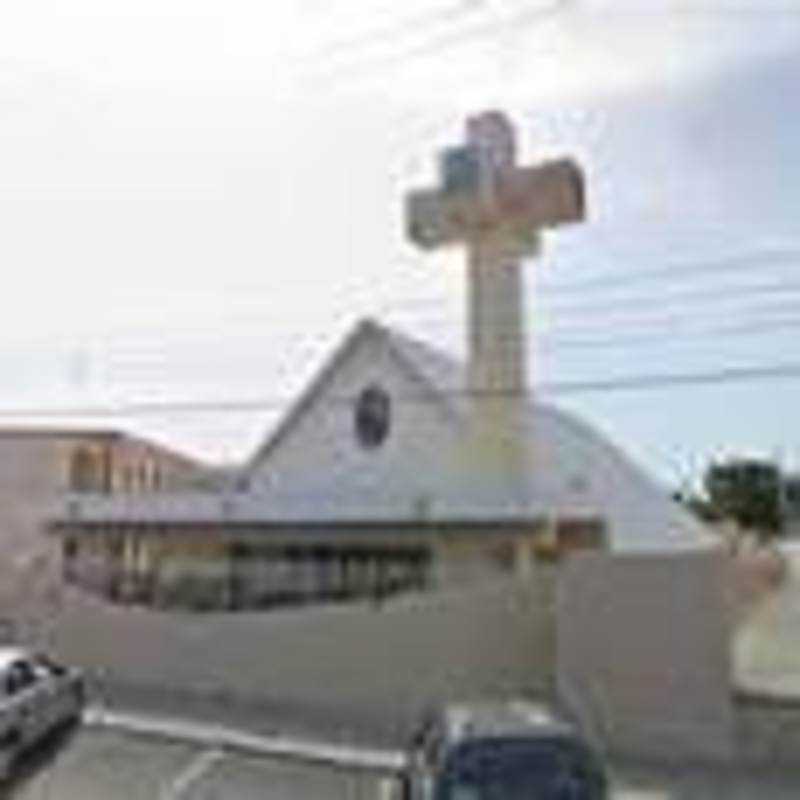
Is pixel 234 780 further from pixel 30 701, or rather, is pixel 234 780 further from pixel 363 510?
pixel 363 510

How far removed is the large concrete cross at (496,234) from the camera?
46062 mm

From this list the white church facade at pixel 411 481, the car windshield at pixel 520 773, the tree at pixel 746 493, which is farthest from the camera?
the tree at pixel 746 493

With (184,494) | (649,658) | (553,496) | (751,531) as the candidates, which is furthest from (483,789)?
(751,531)

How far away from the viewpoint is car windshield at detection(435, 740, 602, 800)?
12.3 m

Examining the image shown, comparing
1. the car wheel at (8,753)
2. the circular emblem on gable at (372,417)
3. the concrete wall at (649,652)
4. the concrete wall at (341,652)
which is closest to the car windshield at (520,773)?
the concrete wall at (649,652)

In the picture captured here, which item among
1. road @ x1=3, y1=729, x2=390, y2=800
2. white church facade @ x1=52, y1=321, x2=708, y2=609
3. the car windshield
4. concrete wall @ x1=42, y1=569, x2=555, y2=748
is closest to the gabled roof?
white church facade @ x1=52, y1=321, x2=708, y2=609

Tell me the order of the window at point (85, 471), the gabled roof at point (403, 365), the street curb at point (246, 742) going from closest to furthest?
the street curb at point (246, 742)
the gabled roof at point (403, 365)
the window at point (85, 471)

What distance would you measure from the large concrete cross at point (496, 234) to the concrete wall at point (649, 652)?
23146 mm

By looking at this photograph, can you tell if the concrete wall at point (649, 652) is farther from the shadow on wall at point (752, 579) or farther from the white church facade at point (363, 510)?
the white church facade at point (363, 510)

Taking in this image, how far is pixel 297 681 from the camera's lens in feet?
91.1

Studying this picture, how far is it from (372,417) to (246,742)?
2883cm

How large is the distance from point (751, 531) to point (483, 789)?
71507 mm

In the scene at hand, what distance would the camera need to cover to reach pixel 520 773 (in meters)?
12.3

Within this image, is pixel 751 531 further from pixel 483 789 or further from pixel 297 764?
pixel 483 789
